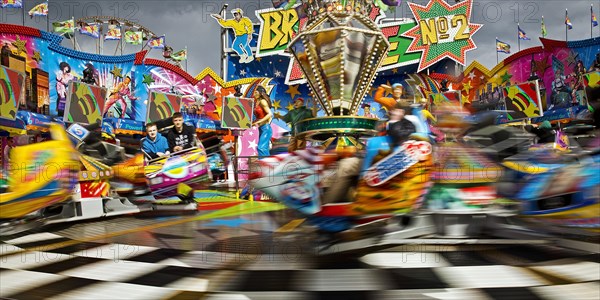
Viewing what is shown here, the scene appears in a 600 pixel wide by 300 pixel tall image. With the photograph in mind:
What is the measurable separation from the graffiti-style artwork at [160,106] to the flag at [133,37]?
9.91m

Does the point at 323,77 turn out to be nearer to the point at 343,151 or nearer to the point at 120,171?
the point at 120,171

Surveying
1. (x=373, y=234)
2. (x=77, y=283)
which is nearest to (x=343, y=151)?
(x=373, y=234)

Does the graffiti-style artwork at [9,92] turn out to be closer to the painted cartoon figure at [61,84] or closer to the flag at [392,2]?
the painted cartoon figure at [61,84]

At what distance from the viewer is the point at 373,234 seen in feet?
9.84

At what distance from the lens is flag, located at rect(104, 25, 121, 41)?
19.5m

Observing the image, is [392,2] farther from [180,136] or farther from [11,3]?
[180,136]

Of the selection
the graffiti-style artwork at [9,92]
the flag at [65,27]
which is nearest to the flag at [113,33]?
the flag at [65,27]

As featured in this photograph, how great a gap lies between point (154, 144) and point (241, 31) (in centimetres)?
1434

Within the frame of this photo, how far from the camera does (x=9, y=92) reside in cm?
615

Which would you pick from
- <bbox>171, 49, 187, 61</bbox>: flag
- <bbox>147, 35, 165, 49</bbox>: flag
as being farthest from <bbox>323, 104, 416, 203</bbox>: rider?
<bbox>171, 49, 187, 61</bbox>: flag

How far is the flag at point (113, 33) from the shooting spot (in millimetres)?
19469

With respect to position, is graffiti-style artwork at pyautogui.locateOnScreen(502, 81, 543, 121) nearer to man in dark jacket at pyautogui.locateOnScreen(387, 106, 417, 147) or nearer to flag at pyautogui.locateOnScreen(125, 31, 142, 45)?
man in dark jacket at pyautogui.locateOnScreen(387, 106, 417, 147)

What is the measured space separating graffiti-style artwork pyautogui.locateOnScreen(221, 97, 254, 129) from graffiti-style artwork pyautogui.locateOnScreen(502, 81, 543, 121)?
6.75 meters

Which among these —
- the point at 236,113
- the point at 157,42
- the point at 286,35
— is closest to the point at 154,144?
the point at 236,113
